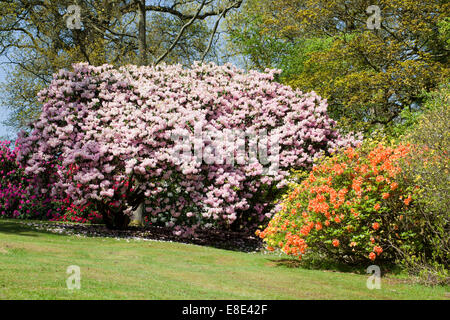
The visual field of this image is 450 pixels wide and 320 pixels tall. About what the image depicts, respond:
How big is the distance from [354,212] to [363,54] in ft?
51.5

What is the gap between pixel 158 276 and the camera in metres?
8.41

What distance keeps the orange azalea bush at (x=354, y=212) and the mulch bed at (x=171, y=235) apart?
4.00m

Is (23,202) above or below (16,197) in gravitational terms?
below

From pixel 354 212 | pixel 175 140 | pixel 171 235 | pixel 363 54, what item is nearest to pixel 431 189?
pixel 354 212

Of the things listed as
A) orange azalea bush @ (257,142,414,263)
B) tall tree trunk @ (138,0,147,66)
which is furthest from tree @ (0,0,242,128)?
orange azalea bush @ (257,142,414,263)

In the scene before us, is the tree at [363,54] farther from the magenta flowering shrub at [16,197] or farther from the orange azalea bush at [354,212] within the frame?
the magenta flowering shrub at [16,197]

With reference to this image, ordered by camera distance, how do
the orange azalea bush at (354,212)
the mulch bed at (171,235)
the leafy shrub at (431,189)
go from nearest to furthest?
the leafy shrub at (431,189) < the orange azalea bush at (354,212) < the mulch bed at (171,235)

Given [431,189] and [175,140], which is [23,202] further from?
[431,189]

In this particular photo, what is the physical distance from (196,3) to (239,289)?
23593 millimetres

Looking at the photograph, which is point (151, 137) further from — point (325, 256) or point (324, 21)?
point (324, 21)

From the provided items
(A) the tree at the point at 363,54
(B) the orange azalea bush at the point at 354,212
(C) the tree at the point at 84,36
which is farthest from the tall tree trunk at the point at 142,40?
(B) the orange azalea bush at the point at 354,212

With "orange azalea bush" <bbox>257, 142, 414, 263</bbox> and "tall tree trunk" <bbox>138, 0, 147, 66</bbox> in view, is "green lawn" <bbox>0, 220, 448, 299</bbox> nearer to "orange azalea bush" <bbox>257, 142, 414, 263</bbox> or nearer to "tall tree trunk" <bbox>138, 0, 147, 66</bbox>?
"orange azalea bush" <bbox>257, 142, 414, 263</bbox>

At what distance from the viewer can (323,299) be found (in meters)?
7.15

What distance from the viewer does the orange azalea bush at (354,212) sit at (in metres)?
10.3
